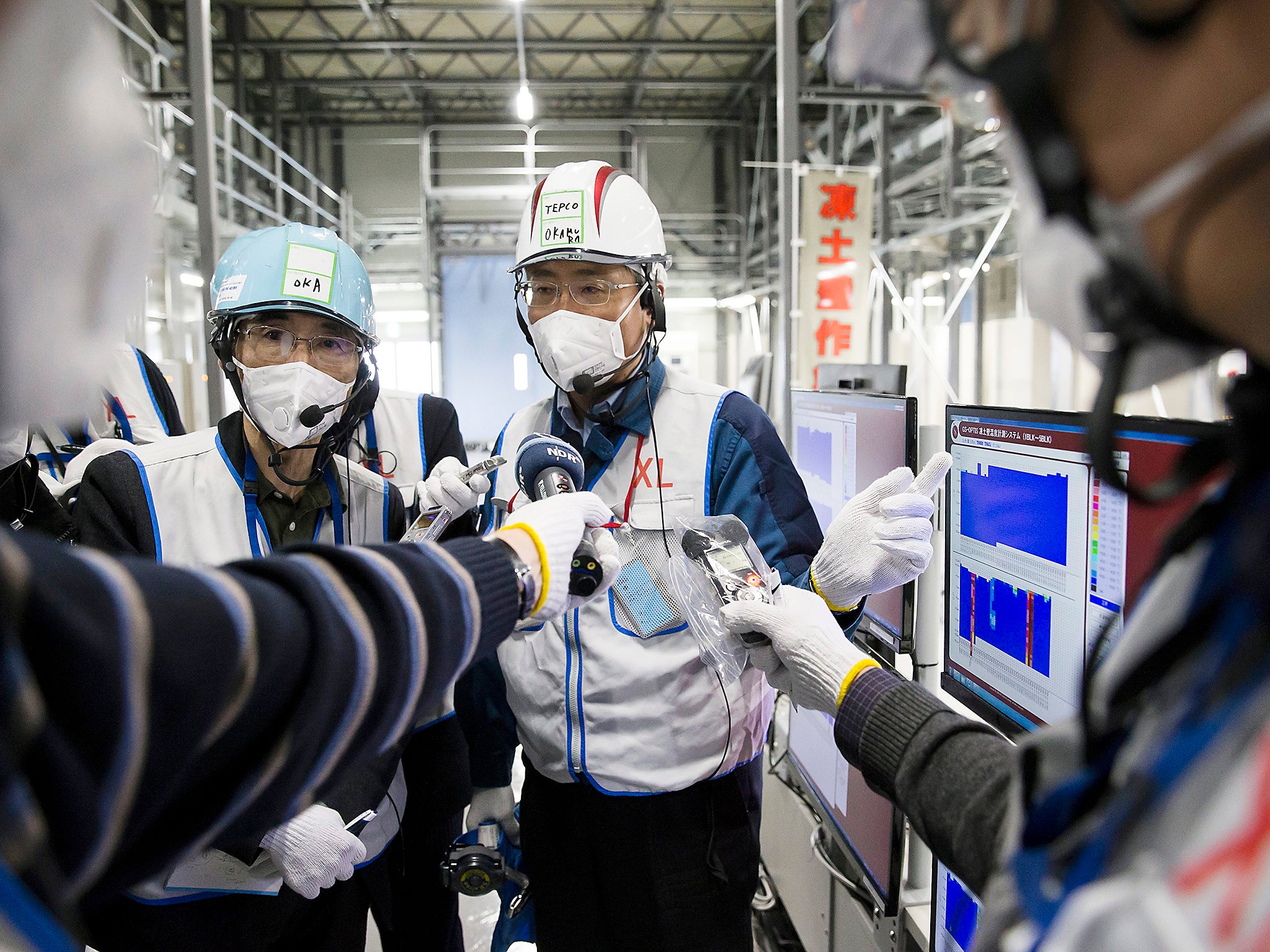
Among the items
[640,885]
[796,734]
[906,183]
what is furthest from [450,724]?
[906,183]

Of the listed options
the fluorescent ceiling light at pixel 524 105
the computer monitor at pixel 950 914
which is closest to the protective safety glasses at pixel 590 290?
the computer monitor at pixel 950 914

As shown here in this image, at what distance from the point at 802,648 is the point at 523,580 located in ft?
1.46

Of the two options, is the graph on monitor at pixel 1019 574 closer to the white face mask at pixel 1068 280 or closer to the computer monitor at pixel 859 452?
the computer monitor at pixel 859 452

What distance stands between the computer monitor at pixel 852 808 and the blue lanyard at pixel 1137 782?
990mm

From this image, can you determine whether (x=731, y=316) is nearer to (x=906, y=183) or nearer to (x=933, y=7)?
(x=906, y=183)

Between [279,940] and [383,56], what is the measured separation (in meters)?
11.3

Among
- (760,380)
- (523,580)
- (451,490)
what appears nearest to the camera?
(523,580)

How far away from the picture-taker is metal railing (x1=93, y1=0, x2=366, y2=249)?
5223 mm

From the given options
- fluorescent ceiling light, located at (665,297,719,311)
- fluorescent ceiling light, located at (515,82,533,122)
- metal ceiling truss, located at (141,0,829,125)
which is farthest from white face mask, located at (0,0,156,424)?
fluorescent ceiling light, located at (665,297,719,311)

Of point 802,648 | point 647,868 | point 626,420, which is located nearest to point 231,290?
point 626,420

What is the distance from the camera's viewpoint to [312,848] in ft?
4.70

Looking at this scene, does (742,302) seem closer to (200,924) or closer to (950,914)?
(950,914)

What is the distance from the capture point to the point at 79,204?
48 cm

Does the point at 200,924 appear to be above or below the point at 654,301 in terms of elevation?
below
